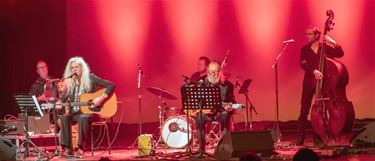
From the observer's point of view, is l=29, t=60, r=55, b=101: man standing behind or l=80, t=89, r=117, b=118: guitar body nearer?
l=80, t=89, r=117, b=118: guitar body

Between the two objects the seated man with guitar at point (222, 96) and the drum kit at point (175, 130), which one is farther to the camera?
the drum kit at point (175, 130)

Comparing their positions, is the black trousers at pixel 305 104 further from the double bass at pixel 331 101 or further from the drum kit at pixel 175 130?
the drum kit at pixel 175 130

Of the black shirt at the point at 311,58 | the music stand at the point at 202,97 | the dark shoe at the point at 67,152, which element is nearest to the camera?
the music stand at the point at 202,97

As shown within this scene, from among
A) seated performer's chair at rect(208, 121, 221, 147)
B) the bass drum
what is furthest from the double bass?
the bass drum

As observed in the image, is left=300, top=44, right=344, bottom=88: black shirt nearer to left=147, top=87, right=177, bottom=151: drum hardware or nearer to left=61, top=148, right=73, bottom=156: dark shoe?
left=147, top=87, right=177, bottom=151: drum hardware

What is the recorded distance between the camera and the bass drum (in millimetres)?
10133

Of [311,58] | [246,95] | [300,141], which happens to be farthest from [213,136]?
[311,58]

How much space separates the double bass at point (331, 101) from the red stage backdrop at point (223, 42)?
2.41 metres

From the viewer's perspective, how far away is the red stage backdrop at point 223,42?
1158 cm

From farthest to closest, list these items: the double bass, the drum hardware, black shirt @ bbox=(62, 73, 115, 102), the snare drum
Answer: the snare drum < the drum hardware < black shirt @ bbox=(62, 73, 115, 102) < the double bass

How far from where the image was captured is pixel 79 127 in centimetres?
952

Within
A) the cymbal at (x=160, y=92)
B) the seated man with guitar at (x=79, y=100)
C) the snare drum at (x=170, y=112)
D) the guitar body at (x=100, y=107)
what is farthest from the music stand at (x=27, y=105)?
the snare drum at (x=170, y=112)

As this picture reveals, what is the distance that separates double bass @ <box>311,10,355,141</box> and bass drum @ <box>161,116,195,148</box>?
6.88 feet

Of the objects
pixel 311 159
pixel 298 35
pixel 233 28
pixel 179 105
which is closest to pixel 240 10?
pixel 233 28
